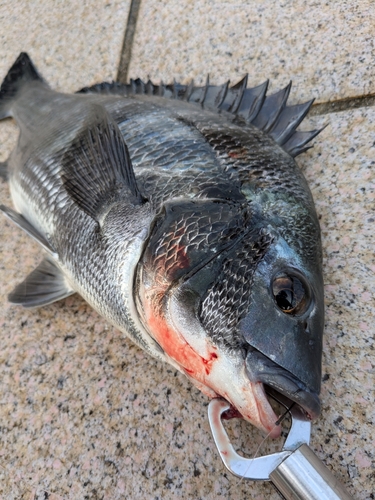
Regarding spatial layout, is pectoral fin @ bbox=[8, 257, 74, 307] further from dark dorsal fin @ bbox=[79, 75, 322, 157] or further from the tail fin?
the tail fin

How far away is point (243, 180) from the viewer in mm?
998

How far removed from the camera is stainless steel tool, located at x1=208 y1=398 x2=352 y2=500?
0.71 m

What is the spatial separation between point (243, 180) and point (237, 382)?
500 mm

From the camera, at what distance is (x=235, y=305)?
2.62 ft

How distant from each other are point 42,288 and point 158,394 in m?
0.58

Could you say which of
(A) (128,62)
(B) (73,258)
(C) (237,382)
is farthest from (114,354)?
(A) (128,62)

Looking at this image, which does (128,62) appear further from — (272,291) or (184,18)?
(272,291)

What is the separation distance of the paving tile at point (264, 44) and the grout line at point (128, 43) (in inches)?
1.5

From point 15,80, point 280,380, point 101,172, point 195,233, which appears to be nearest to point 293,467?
point 280,380

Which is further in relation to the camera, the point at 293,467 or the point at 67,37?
the point at 67,37

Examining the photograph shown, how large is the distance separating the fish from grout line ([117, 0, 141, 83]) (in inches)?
22.5

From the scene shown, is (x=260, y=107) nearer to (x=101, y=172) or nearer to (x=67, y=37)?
(x=101, y=172)

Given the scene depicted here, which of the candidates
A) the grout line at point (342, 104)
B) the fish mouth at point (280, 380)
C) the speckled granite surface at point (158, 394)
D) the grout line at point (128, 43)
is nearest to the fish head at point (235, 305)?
the fish mouth at point (280, 380)

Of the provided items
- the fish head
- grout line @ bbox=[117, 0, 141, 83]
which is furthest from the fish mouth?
grout line @ bbox=[117, 0, 141, 83]
